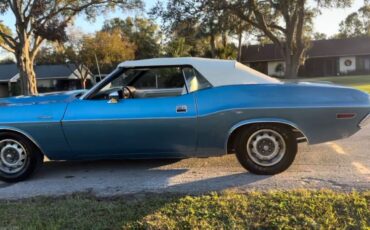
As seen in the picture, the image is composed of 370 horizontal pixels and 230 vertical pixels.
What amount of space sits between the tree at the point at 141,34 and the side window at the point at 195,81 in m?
54.1

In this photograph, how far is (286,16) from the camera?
2725cm

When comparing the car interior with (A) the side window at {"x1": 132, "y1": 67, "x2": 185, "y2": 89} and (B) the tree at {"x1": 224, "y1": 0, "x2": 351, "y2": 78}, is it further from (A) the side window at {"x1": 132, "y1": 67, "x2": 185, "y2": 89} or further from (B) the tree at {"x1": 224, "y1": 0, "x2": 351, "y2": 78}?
(B) the tree at {"x1": 224, "y1": 0, "x2": 351, "y2": 78}

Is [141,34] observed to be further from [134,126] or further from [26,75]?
[134,126]

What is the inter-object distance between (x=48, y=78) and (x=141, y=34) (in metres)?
15.9

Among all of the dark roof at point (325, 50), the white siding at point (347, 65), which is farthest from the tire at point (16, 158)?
the white siding at point (347, 65)

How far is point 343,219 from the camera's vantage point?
403 centimetres

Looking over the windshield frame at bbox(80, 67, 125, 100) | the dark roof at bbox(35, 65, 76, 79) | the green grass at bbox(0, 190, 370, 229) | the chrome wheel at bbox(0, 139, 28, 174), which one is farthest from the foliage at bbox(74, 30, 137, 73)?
the green grass at bbox(0, 190, 370, 229)

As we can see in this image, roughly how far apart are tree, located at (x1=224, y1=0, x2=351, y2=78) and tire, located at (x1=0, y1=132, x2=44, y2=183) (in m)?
21.5

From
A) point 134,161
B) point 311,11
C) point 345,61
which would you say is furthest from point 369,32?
point 134,161

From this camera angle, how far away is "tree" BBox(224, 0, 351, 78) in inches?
1038

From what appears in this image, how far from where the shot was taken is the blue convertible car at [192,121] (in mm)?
5473

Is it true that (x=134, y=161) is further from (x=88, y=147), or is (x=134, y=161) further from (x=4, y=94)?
(x=4, y=94)

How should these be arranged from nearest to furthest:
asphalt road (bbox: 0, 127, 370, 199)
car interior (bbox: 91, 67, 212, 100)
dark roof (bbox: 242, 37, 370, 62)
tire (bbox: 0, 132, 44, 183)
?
asphalt road (bbox: 0, 127, 370, 199)
car interior (bbox: 91, 67, 212, 100)
tire (bbox: 0, 132, 44, 183)
dark roof (bbox: 242, 37, 370, 62)

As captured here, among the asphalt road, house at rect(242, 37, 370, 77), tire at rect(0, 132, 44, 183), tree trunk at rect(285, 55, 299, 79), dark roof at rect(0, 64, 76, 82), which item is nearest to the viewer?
the asphalt road
